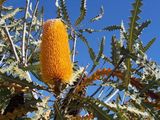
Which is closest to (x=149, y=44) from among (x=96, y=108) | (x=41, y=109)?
(x=96, y=108)

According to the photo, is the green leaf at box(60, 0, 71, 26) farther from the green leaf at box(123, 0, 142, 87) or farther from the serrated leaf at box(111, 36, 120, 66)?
the green leaf at box(123, 0, 142, 87)

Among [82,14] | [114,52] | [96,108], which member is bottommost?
[96,108]

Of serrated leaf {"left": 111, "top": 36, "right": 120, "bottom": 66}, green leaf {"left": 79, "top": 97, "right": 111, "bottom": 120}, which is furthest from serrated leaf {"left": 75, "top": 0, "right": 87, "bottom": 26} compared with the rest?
green leaf {"left": 79, "top": 97, "right": 111, "bottom": 120}

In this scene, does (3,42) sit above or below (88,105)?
above

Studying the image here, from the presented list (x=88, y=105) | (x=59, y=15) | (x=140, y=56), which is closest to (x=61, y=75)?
(x=88, y=105)

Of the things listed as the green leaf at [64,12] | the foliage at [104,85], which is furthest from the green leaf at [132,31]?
the green leaf at [64,12]

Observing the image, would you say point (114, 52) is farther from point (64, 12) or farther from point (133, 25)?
point (64, 12)

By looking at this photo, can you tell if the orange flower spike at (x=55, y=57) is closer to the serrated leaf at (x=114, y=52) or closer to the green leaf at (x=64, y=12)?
the serrated leaf at (x=114, y=52)

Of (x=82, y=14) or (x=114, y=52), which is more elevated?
(x=82, y=14)

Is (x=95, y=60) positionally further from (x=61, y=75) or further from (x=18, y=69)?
(x=18, y=69)
